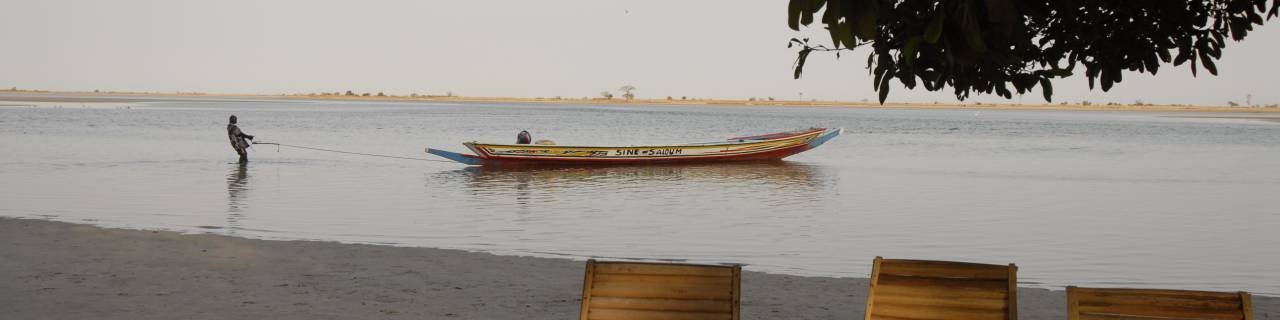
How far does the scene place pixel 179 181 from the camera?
23.7 meters

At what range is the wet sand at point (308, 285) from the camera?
7.70m

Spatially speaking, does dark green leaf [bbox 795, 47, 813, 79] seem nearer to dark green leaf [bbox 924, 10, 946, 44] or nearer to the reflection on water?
dark green leaf [bbox 924, 10, 946, 44]

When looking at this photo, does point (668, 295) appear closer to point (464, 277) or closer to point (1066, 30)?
point (1066, 30)

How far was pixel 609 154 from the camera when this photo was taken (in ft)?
98.5

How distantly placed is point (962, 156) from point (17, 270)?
35.6m

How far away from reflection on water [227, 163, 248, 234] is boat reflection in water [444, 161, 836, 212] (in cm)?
396

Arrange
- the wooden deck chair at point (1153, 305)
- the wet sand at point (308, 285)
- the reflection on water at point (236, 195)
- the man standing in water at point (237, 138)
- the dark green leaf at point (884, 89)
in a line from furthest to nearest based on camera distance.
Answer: the man standing in water at point (237, 138) < the reflection on water at point (236, 195) < the wet sand at point (308, 285) < the wooden deck chair at point (1153, 305) < the dark green leaf at point (884, 89)

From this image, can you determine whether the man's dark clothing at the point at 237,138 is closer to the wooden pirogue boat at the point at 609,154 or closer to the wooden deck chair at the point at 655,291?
the wooden pirogue boat at the point at 609,154

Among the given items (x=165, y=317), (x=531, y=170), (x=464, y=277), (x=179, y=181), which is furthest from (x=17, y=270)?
(x=531, y=170)

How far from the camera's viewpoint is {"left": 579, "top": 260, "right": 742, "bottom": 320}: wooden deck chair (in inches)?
212

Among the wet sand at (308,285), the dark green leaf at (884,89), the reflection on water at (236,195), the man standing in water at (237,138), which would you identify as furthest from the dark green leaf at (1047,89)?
the man standing in water at (237,138)

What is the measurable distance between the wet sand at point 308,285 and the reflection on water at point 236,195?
3.91 m

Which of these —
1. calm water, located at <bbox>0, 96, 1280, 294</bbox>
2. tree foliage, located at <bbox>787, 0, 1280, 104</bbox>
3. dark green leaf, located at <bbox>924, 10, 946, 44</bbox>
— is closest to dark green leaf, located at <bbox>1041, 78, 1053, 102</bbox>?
tree foliage, located at <bbox>787, 0, 1280, 104</bbox>

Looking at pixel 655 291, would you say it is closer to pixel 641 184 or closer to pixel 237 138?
pixel 641 184
